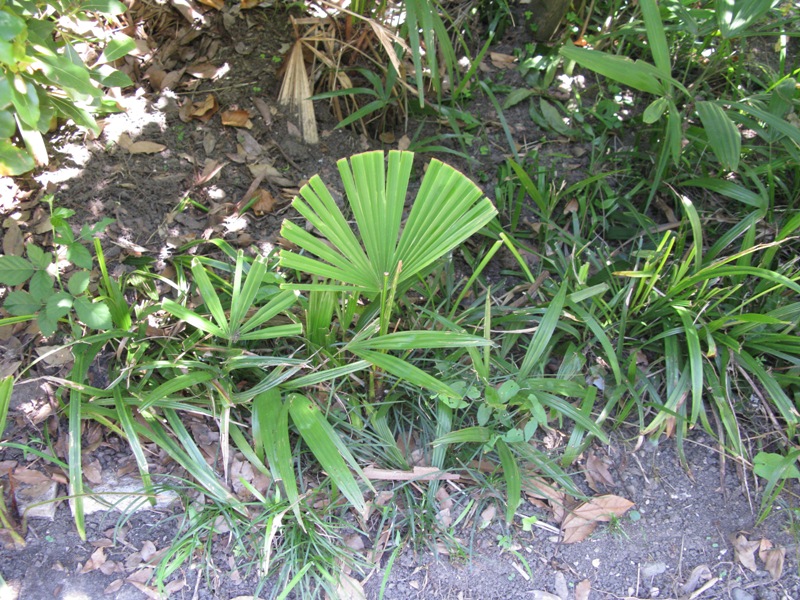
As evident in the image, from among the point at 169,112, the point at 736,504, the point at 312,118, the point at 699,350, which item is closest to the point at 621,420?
the point at 699,350

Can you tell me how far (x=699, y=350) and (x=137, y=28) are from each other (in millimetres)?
2460

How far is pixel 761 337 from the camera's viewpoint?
84.4 inches

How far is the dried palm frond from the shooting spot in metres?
2.56

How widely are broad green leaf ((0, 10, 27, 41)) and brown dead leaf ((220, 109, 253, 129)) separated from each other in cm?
126

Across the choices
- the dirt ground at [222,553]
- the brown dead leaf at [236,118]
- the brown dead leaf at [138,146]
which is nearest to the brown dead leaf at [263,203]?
the dirt ground at [222,553]

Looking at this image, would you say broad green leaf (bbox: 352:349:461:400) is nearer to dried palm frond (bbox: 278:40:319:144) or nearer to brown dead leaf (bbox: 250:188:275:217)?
brown dead leaf (bbox: 250:188:275:217)

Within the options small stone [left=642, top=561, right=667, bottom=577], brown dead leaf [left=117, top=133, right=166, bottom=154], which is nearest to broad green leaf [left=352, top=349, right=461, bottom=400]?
small stone [left=642, top=561, right=667, bottom=577]

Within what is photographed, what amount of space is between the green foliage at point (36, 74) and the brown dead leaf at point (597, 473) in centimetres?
184

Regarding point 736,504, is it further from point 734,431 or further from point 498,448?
point 498,448

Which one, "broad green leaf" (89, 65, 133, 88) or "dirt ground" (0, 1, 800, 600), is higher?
"broad green leaf" (89, 65, 133, 88)

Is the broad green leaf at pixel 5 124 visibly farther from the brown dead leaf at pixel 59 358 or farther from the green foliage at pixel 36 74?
the brown dead leaf at pixel 59 358

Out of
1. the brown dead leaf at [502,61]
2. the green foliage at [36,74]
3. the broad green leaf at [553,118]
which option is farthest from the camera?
the brown dead leaf at [502,61]

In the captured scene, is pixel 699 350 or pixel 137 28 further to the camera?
pixel 137 28

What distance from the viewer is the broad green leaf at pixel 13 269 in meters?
1.84
